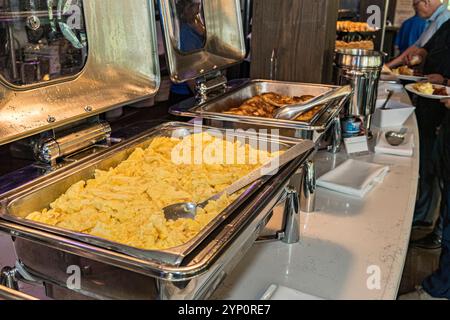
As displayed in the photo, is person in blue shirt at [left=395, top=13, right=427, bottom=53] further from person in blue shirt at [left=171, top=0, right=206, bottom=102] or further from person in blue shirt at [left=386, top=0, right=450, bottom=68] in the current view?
person in blue shirt at [left=171, top=0, right=206, bottom=102]

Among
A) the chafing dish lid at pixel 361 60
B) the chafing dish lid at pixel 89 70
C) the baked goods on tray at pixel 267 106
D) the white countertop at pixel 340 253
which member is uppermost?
the chafing dish lid at pixel 89 70

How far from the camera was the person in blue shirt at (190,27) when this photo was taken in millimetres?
1559

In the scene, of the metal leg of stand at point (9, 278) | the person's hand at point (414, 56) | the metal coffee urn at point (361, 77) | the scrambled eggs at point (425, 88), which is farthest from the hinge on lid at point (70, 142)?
the person's hand at point (414, 56)

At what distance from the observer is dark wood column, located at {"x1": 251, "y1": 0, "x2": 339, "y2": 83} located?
6.98 feet

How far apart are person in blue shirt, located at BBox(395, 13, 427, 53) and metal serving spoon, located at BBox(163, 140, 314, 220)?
14.0 feet

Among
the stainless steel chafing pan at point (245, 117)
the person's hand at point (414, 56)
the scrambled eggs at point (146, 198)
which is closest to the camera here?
the scrambled eggs at point (146, 198)

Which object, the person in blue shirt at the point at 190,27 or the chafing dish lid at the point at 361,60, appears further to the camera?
the chafing dish lid at the point at 361,60

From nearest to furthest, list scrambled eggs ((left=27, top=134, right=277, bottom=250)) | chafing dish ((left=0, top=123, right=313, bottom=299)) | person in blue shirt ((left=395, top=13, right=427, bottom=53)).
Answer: chafing dish ((left=0, top=123, right=313, bottom=299))
scrambled eggs ((left=27, top=134, right=277, bottom=250))
person in blue shirt ((left=395, top=13, right=427, bottom=53))

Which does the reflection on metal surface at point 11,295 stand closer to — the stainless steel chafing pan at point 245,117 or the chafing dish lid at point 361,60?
the stainless steel chafing pan at point 245,117

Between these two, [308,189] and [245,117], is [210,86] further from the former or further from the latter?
[308,189]

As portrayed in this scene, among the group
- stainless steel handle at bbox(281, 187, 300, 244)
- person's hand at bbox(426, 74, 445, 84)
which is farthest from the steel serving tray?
person's hand at bbox(426, 74, 445, 84)

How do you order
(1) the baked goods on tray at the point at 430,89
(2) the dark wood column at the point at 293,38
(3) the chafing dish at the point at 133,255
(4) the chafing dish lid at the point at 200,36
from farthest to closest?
(1) the baked goods on tray at the point at 430,89, (2) the dark wood column at the point at 293,38, (4) the chafing dish lid at the point at 200,36, (3) the chafing dish at the point at 133,255

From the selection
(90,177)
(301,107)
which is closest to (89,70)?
(90,177)

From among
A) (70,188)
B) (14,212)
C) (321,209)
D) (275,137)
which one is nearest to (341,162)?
(321,209)
